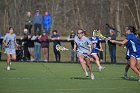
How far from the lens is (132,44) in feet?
76.2

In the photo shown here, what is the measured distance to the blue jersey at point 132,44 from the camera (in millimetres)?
23098

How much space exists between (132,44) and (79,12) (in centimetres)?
2696

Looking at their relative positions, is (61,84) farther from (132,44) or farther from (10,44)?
(10,44)

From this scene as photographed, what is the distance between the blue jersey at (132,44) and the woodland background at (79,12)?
24107mm

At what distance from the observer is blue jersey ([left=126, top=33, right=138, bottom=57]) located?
2310 cm

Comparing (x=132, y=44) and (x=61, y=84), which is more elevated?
(x=132, y=44)

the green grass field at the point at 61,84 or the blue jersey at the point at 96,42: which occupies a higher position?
the blue jersey at the point at 96,42

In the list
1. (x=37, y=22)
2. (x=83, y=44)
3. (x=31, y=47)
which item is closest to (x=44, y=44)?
(x=31, y=47)

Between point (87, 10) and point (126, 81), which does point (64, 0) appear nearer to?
point (87, 10)

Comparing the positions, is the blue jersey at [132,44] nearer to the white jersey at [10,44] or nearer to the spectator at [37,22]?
the white jersey at [10,44]

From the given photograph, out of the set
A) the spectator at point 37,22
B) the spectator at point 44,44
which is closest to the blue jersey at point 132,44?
the spectator at point 44,44

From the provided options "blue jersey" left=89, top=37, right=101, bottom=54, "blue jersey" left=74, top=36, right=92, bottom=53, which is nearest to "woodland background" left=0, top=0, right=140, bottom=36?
"blue jersey" left=89, top=37, right=101, bottom=54

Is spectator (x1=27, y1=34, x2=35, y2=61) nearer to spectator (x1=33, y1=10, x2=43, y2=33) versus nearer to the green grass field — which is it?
spectator (x1=33, y1=10, x2=43, y2=33)

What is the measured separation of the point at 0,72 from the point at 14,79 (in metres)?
4.00
